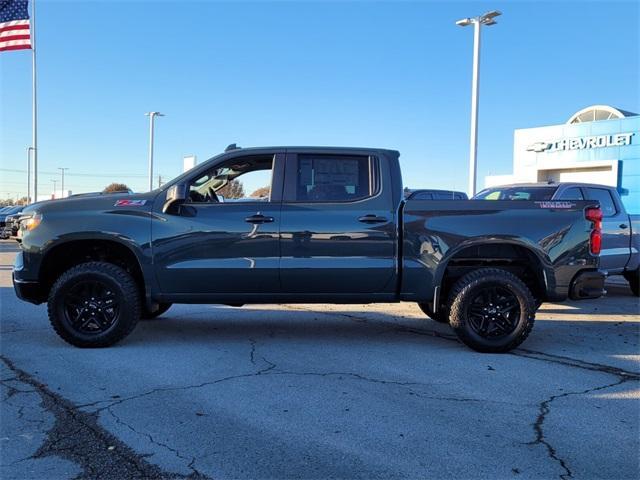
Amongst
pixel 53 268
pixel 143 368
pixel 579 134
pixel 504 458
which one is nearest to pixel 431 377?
pixel 504 458

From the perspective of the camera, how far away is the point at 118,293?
18.5 ft

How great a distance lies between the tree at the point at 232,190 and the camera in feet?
21.4

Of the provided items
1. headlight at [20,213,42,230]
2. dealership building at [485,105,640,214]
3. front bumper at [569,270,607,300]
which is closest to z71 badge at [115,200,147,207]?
headlight at [20,213,42,230]

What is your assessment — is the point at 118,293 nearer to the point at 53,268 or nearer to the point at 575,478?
the point at 53,268

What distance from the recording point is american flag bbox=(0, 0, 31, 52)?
2105cm

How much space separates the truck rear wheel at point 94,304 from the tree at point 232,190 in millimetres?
1485

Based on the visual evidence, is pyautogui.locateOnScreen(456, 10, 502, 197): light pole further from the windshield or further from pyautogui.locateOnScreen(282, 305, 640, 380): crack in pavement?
pyautogui.locateOnScreen(282, 305, 640, 380): crack in pavement

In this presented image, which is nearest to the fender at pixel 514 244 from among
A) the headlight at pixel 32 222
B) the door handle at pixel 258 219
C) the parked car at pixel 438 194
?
the door handle at pixel 258 219

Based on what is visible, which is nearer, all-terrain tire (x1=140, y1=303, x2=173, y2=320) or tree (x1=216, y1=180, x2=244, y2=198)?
tree (x1=216, y1=180, x2=244, y2=198)

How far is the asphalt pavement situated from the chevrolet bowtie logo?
84.5 feet

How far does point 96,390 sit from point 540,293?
4.51 m

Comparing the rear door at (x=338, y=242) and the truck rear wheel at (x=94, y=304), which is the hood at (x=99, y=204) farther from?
the rear door at (x=338, y=242)

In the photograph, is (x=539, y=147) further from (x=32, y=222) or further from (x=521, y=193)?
(x=32, y=222)

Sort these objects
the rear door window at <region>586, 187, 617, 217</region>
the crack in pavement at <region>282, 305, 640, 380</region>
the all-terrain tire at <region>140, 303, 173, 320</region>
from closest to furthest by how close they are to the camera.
A: the crack in pavement at <region>282, 305, 640, 380</region> → the all-terrain tire at <region>140, 303, 173, 320</region> → the rear door window at <region>586, 187, 617, 217</region>
